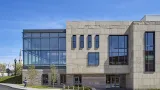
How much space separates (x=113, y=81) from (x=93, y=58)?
6657 millimetres

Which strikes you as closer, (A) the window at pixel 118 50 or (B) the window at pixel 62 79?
(A) the window at pixel 118 50

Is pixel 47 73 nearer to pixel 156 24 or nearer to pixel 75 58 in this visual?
pixel 75 58

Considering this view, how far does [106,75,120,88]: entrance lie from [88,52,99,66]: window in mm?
4768

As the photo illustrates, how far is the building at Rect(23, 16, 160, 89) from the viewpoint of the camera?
150 feet

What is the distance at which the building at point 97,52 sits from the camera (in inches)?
1796

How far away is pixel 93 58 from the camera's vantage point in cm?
4997

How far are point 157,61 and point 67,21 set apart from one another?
17.0 metres

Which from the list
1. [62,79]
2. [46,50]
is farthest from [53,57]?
[62,79]

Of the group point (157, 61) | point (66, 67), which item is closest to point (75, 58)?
point (66, 67)

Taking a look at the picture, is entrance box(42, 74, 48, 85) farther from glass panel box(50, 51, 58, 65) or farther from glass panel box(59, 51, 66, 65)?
glass panel box(59, 51, 66, 65)

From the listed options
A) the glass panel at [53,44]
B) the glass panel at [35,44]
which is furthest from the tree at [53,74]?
the glass panel at [35,44]

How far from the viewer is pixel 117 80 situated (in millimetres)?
53250

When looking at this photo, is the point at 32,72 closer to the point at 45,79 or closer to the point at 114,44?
the point at 45,79

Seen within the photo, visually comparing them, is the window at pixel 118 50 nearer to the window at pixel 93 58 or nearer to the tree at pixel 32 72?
the window at pixel 93 58
